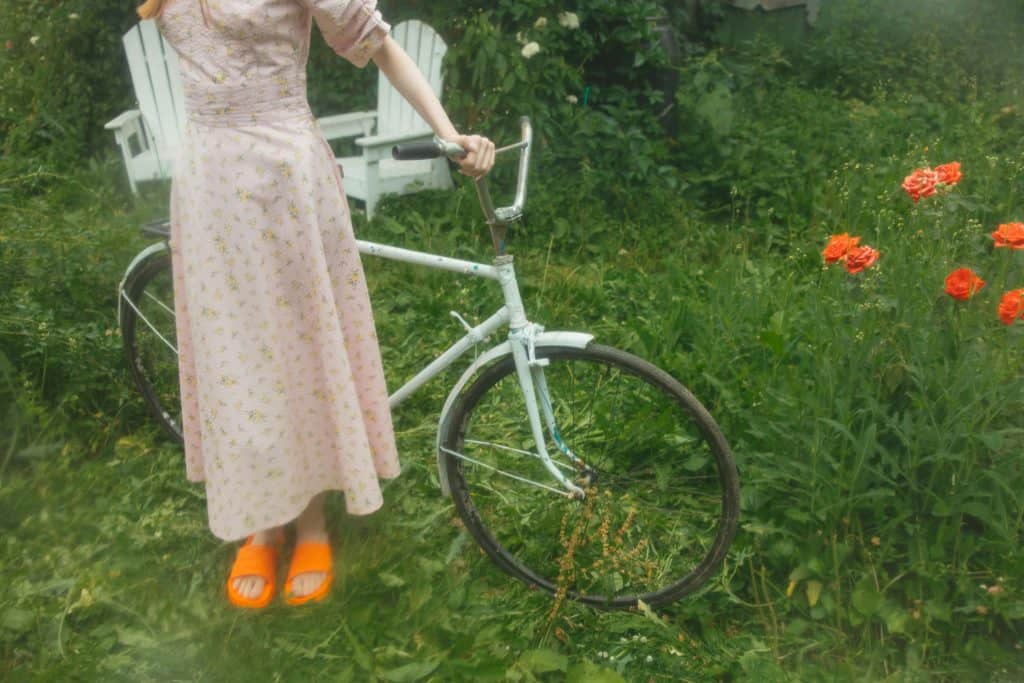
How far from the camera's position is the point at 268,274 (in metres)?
2.19

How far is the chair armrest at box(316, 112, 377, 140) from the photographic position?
16.8ft

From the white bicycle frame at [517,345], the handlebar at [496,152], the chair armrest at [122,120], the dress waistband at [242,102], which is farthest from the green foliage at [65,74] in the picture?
the handlebar at [496,152]

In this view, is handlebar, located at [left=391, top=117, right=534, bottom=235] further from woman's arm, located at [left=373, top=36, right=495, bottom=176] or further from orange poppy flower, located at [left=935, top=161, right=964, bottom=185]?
orange poppy flower, located at [left=935, top=161, right=964, bottom=185]

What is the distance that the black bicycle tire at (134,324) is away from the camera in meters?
2.88

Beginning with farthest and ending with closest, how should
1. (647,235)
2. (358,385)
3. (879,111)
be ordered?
(879,111) < (647,235) < (358,385)

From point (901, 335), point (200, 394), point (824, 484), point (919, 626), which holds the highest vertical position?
point (200, 394)

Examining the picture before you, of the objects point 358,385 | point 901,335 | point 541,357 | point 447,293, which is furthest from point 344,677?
point 447,293

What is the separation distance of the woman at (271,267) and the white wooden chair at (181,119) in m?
2.42

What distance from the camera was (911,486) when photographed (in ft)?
7.95

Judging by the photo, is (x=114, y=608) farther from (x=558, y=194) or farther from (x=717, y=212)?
(x=717, y=212)

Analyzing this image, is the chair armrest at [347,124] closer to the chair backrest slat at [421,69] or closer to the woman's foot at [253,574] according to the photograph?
the chair backrest slat at [421,69]

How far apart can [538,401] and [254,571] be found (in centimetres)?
92

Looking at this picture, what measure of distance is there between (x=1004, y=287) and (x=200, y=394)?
213cm

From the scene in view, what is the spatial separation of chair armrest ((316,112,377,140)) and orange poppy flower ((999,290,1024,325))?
3.70 meters
